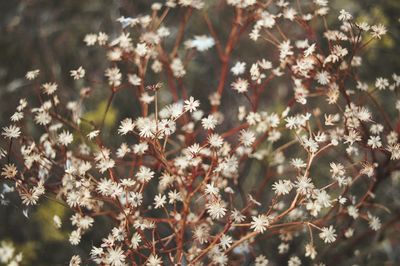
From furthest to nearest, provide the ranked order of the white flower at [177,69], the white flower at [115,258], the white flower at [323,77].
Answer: the white flower at [177,69]
the white flower at [323,77]
the white flower at [115,258]

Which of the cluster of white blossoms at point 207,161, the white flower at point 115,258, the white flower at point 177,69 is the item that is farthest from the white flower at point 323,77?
the white flower at point 115,258

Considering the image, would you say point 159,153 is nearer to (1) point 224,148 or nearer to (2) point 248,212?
(1) point 224,148

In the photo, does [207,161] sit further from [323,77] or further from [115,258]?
[115,258]

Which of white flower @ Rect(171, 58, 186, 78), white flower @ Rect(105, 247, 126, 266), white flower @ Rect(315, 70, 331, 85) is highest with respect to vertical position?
white flower @ Rect(315, 70, 331, 85)

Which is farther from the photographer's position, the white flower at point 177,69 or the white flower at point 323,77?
the white flower at point 177,69

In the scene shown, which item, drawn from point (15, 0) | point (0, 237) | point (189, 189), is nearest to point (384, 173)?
point (189, 189)

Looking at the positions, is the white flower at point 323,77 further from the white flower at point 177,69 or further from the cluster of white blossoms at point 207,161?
the white flower at point 177,69

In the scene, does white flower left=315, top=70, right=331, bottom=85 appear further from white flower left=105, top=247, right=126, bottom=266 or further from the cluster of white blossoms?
white flower left=105, top=247, right=126, bottom=266

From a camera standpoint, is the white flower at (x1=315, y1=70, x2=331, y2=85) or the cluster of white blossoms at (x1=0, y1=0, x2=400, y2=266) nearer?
the cluster of white blossoms at (x1=0, y1=0, x2=400, y2=266)

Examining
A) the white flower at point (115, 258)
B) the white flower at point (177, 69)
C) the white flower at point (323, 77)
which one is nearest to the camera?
the white flower at point (115, 258)

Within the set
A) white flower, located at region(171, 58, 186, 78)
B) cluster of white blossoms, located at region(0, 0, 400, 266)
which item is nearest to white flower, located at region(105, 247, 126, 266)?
cluster of white blossoms, located at region(0, 0, 400, 266)

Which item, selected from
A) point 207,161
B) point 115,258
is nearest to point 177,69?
point 207,161

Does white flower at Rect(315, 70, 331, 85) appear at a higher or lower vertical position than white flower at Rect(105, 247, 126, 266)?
higher
